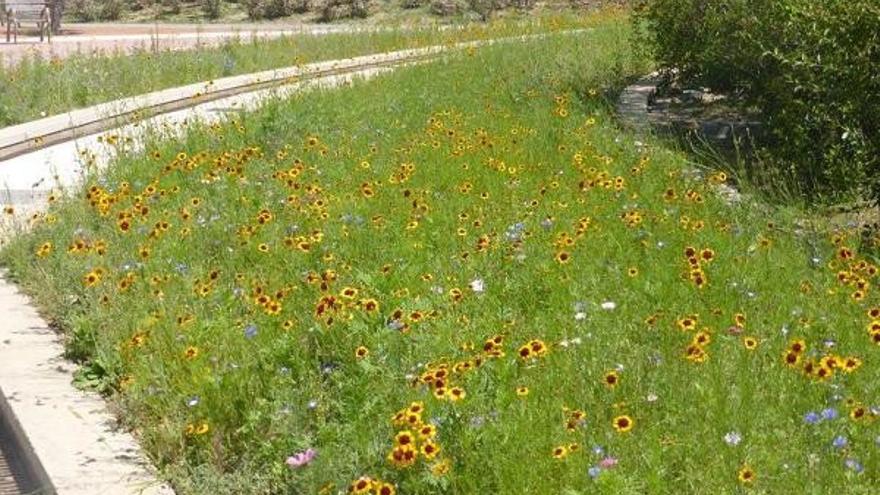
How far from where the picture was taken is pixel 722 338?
4.54 metres

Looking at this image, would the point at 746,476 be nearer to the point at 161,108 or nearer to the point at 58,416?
the point at 58,416

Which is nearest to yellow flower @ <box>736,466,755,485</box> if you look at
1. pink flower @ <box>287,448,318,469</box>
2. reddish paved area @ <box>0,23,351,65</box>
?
pink flower @ <box>287,448,318,469</box>

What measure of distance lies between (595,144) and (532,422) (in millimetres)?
5254

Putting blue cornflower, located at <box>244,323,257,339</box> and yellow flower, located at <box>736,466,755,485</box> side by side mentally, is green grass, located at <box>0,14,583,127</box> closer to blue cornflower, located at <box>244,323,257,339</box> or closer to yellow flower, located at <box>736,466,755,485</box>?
blue cornflower, located at <box>244,323,257,339</box>

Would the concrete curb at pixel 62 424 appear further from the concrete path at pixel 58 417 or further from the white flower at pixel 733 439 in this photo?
the white flower at pixel 733 439

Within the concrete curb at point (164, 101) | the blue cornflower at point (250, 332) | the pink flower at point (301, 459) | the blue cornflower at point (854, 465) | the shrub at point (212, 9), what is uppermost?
the blue cornflower at point (854, 465)

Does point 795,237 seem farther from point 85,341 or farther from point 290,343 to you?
point 85,341

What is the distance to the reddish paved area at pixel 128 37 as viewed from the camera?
72.3 feet

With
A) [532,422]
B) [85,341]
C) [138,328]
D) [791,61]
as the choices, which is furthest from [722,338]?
[791,61]

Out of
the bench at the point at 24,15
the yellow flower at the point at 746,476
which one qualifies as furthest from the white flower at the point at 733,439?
the bench at the point at 24,15

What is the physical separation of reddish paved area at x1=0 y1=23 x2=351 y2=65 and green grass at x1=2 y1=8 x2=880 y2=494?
1259cm

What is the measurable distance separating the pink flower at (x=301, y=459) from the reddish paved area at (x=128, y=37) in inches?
629

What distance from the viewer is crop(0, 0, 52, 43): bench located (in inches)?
1012

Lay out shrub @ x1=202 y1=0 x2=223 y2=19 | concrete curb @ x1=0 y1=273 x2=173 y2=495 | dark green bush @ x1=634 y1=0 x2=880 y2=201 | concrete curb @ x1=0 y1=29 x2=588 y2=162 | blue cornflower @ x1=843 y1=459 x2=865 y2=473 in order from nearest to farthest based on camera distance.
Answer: blue cornflower @ x1=843 y1=459 x2=865 y2=473, concrete curb @ x1=0 y1=273 x2=173 y2=495, dark green bush @ x1=634 y1=0 x2=880 y2=201, concrete curb @ x1=0 y1=29 x2=588 y2=162, shrub @ x1=202 y1=0 x2=223 y2=19
